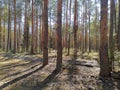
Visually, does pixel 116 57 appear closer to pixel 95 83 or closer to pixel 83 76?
pixel 83 76

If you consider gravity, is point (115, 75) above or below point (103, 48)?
below

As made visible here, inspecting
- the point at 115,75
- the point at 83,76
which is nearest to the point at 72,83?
the point at 83,76

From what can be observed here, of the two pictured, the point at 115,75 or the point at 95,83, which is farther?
the point at 115,75

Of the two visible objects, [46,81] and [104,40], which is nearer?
[46,81]

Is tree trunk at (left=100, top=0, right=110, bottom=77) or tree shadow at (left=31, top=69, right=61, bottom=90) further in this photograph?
tree trunk at (left=100, top=0, right=110, bottom=77)

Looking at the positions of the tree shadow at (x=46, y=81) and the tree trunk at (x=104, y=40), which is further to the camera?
the tree trunk at (x=104, y=40)

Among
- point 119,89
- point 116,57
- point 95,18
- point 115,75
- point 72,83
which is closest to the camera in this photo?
point 119,89

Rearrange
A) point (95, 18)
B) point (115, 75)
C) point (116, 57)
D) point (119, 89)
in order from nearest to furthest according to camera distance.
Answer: point (119, 89), point (115, 75), point (116, 57), point (95, 18)

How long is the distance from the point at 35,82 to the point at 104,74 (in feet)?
10.9

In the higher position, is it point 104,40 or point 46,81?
point 104,40

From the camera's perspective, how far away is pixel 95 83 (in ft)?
29.1

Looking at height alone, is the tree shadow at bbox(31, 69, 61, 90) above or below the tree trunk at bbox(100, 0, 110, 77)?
below

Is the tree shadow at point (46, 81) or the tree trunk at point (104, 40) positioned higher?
the tree trunk at point (104, 40)

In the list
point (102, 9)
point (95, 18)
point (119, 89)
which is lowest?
point (119, 89)
